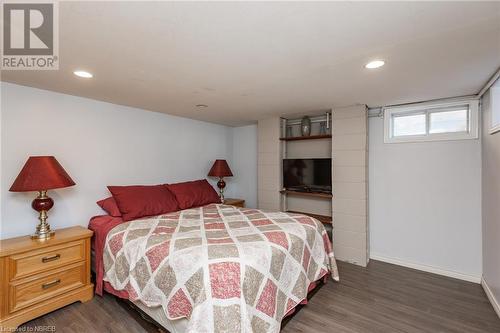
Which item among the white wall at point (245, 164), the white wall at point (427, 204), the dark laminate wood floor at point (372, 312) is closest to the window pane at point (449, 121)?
the white wall at point (427, 204)

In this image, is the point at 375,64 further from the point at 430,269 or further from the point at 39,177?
the point at 39,177

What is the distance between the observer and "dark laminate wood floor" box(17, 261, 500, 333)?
6.31 ft

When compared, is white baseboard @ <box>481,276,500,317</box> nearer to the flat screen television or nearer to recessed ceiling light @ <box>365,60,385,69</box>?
the flat screen television

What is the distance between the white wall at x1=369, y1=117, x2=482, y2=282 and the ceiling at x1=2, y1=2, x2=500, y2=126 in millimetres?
742

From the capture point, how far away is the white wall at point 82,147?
2.25 meters

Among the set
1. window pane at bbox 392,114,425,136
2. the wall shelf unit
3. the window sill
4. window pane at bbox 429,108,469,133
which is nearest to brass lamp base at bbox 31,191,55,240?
the wall shelf unit

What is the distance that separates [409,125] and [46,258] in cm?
442

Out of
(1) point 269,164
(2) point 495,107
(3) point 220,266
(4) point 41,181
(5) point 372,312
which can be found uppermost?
(2) point 495,107

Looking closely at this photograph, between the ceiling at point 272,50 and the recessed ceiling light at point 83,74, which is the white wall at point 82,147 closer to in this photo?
the ceiling at point 272,50

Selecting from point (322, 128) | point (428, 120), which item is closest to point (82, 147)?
point (322, 128)

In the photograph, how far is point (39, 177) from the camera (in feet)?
6.86

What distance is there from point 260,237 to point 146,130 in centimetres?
245

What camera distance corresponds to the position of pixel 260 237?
6.60ft

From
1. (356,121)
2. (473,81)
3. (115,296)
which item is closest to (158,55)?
(115,296)
